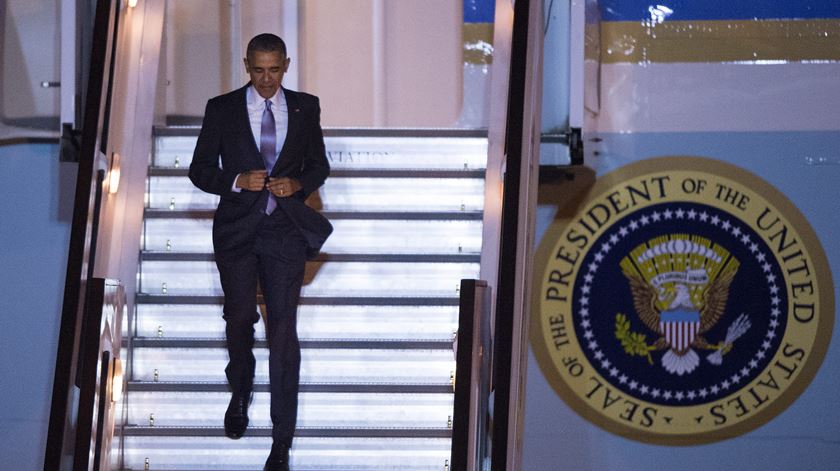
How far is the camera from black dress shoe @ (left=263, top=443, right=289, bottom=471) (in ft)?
16.0

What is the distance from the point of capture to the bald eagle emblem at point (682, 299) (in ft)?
19.9

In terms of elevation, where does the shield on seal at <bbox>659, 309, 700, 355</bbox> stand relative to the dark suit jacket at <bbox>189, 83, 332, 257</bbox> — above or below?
below

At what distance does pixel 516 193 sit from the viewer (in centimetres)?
441

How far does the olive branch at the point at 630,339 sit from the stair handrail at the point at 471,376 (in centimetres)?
161

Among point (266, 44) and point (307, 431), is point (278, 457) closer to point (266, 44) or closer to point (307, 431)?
point (307, 431)

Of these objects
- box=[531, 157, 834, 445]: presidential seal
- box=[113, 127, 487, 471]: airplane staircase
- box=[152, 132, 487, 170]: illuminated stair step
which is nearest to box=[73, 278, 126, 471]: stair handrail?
box=[113, 127, 487, 471]: airplane staircase

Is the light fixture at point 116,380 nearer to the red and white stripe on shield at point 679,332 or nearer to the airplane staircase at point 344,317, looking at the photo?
the airplane staircase at point 344,317

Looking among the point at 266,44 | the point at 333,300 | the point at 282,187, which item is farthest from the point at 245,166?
the point at 333,300

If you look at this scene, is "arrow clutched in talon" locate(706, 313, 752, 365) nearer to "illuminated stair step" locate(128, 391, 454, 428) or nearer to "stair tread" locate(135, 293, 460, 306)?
"stair tread" locate(135, 293, 460, 306)

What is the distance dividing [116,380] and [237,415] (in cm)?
A: 54

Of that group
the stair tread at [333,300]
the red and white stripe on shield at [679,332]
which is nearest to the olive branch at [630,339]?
the red and white stripe on shield at [679,332]

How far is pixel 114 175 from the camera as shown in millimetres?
5355

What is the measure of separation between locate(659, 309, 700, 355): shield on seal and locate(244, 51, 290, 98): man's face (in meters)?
2.44

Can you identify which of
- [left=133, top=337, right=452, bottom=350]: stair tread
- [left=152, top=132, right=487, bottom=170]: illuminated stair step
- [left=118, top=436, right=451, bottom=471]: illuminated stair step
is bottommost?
[left=118, top=436, right=451, bottom=471]: illuminated stair step
